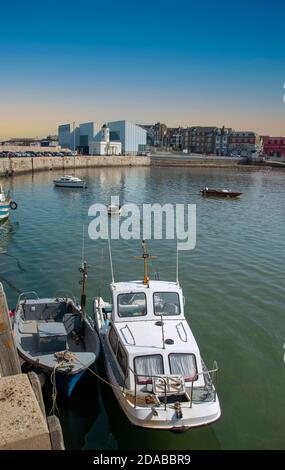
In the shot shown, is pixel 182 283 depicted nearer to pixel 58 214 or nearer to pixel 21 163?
pixel 58 214

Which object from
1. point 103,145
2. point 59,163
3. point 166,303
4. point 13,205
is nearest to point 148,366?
point 166,303

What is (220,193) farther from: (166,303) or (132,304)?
(132,304)

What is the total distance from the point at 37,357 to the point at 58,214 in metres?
33.8

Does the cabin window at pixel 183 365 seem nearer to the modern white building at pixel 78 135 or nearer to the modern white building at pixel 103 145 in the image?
the modern white building at pixel 103 145

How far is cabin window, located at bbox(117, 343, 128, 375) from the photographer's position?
11.8 metres

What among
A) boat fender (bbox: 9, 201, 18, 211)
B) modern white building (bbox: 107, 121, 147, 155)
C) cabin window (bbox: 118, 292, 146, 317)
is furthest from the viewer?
modern white building (bbox: 107, 121, 147, 155)

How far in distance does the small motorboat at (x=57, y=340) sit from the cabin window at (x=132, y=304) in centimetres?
146

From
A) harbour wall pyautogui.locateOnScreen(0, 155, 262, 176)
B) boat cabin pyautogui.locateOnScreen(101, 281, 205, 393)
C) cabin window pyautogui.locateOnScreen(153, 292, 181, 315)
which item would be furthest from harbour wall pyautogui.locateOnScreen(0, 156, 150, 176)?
cabin window pyautogui.locateOnScreen(153, 292, 181, 315)

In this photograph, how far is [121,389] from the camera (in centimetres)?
1126

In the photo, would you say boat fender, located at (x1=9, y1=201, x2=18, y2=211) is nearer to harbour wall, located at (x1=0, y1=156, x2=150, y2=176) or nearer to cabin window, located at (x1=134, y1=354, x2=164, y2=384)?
cabin window, located at (x1=134, y1=354, x2=164, y2=384)

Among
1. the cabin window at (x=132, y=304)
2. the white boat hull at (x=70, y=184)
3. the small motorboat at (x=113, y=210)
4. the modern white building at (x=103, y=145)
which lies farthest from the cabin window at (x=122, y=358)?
the modern white building at (x=103, y=145)

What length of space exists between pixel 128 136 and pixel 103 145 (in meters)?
22.6

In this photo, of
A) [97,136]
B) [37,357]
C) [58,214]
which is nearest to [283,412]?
[37,357]

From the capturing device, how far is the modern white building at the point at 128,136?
164m
